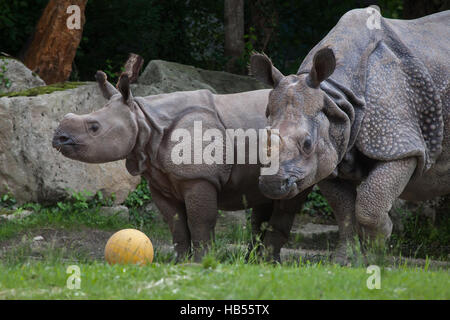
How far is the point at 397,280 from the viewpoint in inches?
195

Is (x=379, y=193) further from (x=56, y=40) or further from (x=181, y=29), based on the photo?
(x=181, y=29)

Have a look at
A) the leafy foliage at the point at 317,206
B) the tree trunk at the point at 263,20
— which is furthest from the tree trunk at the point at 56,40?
the leafy foliage at the point at 317,206

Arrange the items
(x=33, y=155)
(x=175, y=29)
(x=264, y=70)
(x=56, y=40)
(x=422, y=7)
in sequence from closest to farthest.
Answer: (x=264, y=70), (x=33, y=155), (x=422, y=7), (x=56, y=40), (x=175, y=29)

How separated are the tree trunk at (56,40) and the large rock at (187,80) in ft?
3.83

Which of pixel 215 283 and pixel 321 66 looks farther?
pixel 321 66

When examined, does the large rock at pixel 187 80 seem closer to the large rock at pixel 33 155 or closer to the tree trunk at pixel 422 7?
the large rock at pixel 33 155

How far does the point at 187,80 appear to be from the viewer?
10594 mm

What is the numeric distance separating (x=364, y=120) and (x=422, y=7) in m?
4.67

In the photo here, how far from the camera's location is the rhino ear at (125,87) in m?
6.55

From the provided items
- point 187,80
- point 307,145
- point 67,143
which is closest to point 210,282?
point 307,145

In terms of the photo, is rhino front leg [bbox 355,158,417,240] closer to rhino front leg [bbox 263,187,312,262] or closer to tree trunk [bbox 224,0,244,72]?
rhino front leg [bbox 263,187,312,262]
